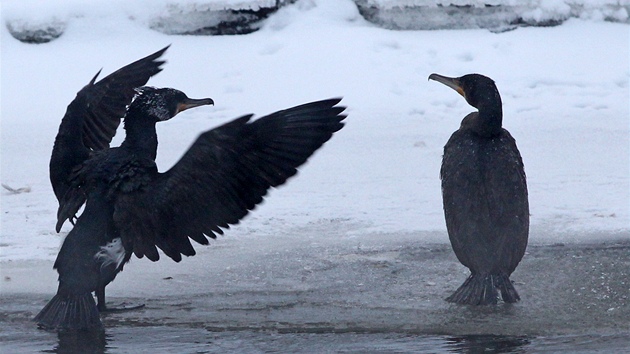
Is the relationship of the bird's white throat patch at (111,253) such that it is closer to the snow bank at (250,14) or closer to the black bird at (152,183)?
the black bird at (152,183)

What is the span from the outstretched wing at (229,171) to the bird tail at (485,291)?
1.28m

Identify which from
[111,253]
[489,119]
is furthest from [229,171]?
[489,119]

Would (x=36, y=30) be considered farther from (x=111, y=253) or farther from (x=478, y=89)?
(x=478, y=89)

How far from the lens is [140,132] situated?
238 inches

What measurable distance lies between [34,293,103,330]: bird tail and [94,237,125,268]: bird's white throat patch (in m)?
0.21

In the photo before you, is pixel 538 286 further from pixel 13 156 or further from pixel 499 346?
pixel 13 156

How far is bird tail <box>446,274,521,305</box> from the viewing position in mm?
6020

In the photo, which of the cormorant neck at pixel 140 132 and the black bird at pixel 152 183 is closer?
the black bird at pixel 152 183

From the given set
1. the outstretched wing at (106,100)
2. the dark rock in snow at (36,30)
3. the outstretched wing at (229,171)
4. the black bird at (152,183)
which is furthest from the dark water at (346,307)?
the dark rock in snow at (36,30)

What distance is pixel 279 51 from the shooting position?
478 inches

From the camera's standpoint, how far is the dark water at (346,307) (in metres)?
5.54

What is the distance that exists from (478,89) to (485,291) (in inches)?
47.0

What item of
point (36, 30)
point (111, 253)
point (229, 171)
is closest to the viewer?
point (229, 171)

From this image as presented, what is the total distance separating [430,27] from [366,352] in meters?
7.74
